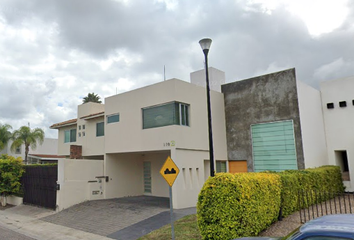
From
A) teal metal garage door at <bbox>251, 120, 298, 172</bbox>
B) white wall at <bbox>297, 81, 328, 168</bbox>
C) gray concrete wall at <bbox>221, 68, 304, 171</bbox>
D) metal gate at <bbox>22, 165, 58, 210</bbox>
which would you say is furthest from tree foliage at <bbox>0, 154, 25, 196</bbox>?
white wall at <bbox>297, 81, 328, 168</bbox>

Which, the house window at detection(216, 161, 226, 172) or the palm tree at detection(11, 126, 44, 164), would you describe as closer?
the house window at detection(216, 161, 226, 172)

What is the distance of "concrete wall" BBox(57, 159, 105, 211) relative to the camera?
15.1 metres

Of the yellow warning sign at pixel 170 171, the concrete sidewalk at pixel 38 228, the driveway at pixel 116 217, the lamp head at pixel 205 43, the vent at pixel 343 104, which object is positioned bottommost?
the concrete sidewalk at pixel 38 228

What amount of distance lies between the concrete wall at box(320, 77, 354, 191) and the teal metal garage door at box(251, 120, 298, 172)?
3579 millimetres

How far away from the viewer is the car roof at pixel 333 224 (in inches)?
133

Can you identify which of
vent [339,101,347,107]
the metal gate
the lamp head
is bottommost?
the metal gate

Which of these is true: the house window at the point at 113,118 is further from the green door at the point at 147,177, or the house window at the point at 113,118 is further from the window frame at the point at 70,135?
the window frame at the point at 70,135

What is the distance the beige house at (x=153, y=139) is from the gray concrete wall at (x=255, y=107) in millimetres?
610

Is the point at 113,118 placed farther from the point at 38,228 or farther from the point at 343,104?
the point at 343,104

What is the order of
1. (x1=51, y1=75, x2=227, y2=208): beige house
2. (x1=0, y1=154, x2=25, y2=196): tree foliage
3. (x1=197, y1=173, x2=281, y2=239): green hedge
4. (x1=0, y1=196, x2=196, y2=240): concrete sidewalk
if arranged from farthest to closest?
(x1=0, y1=154, x2=25, y2=196): tree foliage < (x1=51, y1=75, x2=227, y2=208): beige house < (x1=0, y1=196, x2=196, y2=240): concrete sidewalk < (x1=197, y1=173, x2=281, y2=239): green hedge

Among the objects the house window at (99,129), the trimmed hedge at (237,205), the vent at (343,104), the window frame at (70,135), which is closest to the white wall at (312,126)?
the vent at (343,104)

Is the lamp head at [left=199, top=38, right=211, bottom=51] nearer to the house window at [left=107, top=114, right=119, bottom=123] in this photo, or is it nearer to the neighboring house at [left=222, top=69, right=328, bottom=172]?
the neighboring house at [left=222, top=69, right=328, bottom=172]

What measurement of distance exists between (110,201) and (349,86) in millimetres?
15377

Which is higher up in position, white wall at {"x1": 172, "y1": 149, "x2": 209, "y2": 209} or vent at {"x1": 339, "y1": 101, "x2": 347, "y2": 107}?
vent at {"x1": 339, "y1": 101, "x2": 347, "y2": 107}
